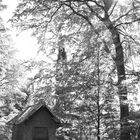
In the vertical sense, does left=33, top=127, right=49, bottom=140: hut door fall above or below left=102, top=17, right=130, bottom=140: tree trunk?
below

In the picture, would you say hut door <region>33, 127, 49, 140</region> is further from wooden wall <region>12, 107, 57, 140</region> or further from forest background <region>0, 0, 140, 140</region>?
forest background <region>0, 0, 140, 140</region>

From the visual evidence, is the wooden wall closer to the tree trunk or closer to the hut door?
the hut door

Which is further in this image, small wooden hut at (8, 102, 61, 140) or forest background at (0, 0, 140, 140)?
forest background at (0, 0, 140, 140)

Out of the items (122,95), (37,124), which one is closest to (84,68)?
(122,95)

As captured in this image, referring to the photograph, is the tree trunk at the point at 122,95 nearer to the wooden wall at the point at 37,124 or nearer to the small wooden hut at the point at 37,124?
the small wooden hut at the point at 37,124

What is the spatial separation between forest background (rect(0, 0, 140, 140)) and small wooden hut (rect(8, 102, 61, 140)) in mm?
1530

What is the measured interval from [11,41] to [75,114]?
9.31 m

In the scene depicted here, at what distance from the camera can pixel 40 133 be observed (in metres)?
10.1

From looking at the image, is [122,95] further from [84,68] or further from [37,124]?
[37,124]

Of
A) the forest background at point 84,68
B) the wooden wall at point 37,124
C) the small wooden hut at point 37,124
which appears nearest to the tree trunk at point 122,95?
the forest background at point 84,68

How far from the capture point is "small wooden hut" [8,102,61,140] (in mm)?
9883

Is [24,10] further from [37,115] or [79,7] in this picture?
[37,115]

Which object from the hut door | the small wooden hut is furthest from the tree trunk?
the hut door

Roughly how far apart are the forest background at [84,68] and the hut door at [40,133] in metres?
1.83
